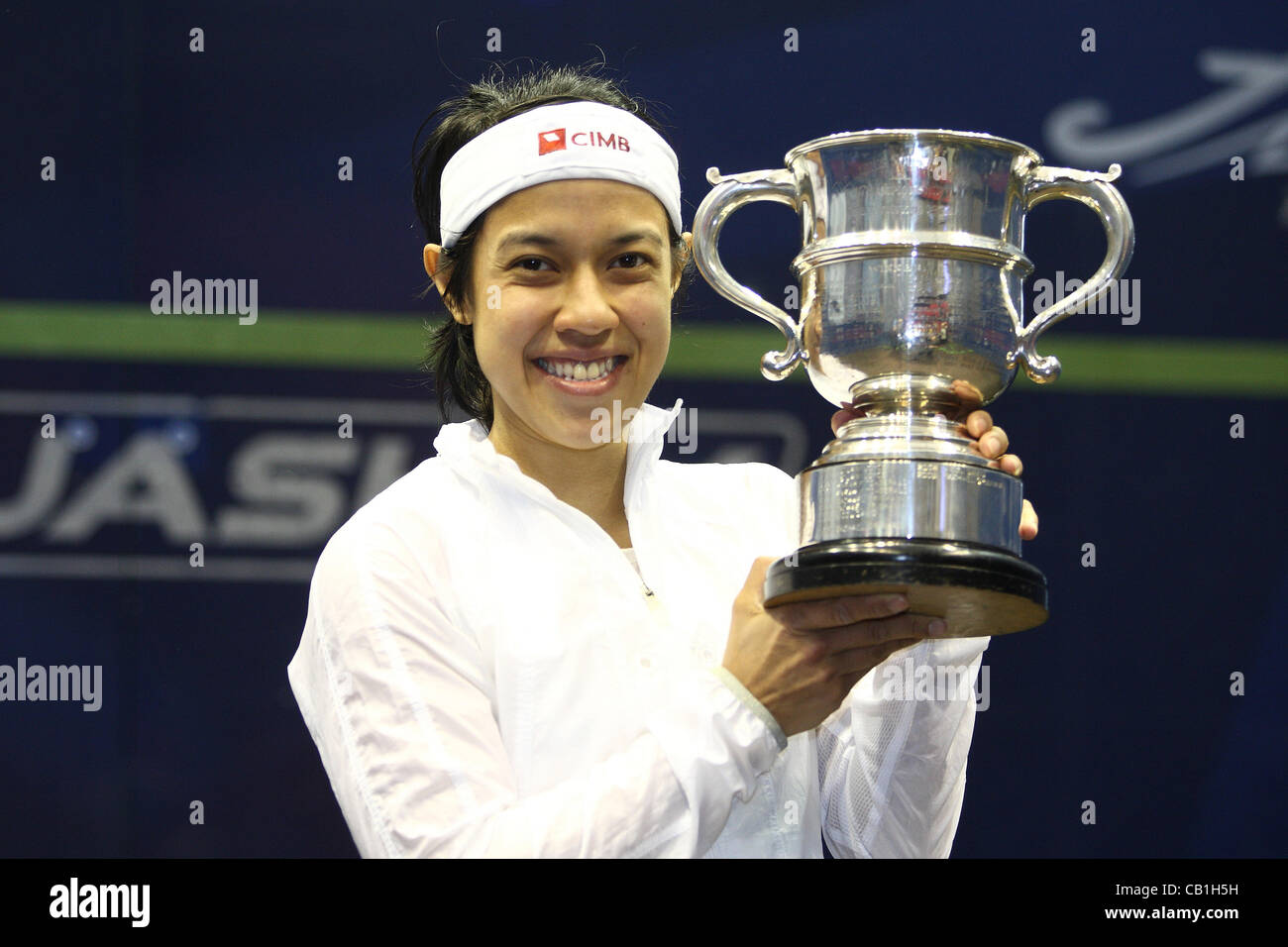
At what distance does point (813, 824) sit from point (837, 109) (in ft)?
5.30

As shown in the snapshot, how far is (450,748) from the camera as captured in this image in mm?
1806

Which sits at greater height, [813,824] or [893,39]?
[893,39]

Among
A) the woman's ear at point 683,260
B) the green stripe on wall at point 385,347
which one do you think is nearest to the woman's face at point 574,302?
the woman's ear at point 683,260

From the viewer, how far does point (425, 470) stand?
82.4 inches

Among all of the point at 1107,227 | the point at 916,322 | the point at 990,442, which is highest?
the point at 1107,227

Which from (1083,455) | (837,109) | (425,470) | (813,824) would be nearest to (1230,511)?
(1083,455)

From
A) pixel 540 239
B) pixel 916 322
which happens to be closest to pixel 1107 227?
pixel 916 322

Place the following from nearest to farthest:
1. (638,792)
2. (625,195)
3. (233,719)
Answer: (638,792)
(625,195)
(233,719)

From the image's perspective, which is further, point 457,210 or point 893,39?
point 893,39

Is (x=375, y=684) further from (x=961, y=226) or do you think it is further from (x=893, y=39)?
(x=893, y=39)

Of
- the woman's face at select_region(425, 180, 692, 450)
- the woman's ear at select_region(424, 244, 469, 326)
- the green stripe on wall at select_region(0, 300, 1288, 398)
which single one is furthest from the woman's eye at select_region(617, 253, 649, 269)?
the green stripe on wall at select_region(0, 300, 1288, 398)

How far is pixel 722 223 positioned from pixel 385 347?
4.51ft

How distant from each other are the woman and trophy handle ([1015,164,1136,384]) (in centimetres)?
10

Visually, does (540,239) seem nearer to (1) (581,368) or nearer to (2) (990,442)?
(1) (581,368)
